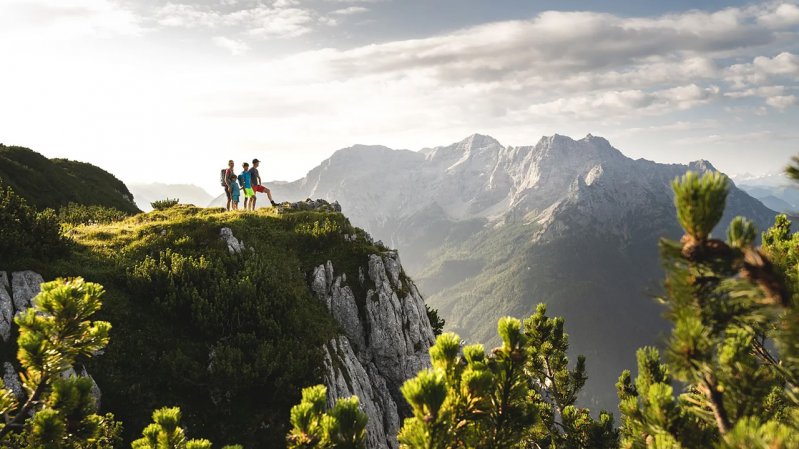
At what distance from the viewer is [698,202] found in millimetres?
3371

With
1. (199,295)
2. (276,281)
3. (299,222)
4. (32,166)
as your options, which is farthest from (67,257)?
(32,166)

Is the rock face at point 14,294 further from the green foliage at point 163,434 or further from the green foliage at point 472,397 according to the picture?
the green foliage at point 472,397

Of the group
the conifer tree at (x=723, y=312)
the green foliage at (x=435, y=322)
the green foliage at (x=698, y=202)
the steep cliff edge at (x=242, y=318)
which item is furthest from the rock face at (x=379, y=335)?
the green foliage at (x=698, y=202)

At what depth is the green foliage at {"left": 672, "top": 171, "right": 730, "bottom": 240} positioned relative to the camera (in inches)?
127

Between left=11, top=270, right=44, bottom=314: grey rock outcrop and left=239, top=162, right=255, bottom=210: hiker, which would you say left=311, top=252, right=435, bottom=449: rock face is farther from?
left=11, top=270, right=44, bottom=314: grey rock outcrop

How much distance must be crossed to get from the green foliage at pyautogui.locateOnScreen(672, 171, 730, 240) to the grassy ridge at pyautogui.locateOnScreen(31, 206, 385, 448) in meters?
13.9

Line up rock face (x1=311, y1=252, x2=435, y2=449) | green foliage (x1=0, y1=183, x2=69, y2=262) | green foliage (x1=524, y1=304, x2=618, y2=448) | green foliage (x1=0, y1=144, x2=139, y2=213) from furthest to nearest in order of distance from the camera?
green foliage (x1=0, y1=144, x2=139, y2=213)
rock face (x1=311, y1=252, x2=435, y2=449)
green foliage (x1=0, y1=183, x2=69, y2=262)
green foliage (x1=524, y1=304, x2=618, y2=448)

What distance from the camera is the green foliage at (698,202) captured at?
10.6ft

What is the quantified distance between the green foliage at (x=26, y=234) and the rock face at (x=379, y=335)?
1132 centimetres

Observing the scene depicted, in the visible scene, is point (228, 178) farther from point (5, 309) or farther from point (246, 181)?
point (5, 309)

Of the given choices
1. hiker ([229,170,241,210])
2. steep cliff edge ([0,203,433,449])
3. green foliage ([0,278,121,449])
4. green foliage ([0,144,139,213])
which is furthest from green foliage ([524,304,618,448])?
green foliage ([0,144,139,213])

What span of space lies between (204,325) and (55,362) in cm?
1175

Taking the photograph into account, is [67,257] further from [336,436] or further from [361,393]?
[336,436]

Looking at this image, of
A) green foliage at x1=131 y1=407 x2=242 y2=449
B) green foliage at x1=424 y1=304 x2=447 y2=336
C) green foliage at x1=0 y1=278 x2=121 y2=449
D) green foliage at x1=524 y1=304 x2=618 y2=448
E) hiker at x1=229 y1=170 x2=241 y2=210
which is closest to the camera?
green foliage at x1=0 y1=278 x2=121 y2=449
